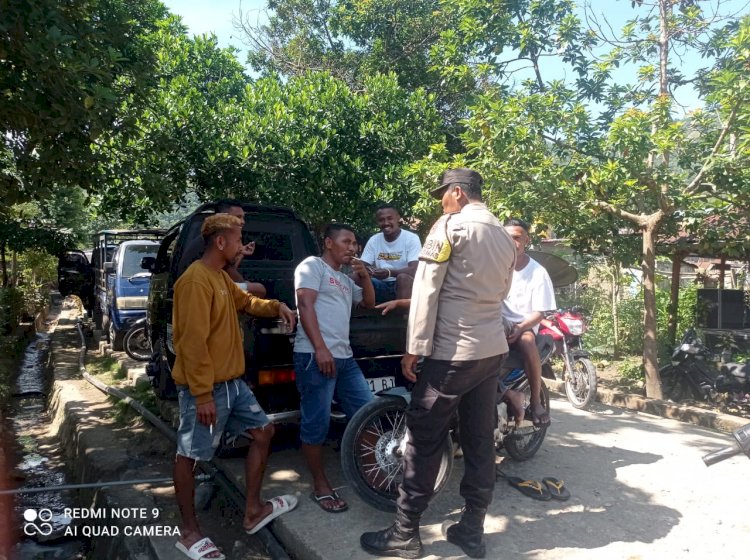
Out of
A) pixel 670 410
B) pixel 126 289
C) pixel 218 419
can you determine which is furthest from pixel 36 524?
pixel 670 410

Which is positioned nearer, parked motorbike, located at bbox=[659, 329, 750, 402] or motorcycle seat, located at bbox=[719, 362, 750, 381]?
motorcycle seat, located at bbox=[719, 362, 750, 381]

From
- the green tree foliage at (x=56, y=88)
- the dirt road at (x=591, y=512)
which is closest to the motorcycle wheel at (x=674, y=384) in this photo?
the dirt road at (x=591, y=512)

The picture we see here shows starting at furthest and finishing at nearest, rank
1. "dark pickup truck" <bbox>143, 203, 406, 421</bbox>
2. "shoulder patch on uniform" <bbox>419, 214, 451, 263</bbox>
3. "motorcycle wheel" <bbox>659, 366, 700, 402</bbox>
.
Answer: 1. "motorcycle wheel" <bbox>659, 366, 700, 402</bbox>
2. "dark pickup truck" <bbox>143, 203, 406, 421</bbox>
3. "shoulder patch on uniform" <bbox>419, 214, 451, 263</bbox>

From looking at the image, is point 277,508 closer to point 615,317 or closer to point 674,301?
point 674,301

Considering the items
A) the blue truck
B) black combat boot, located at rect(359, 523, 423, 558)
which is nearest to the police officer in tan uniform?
black combat boot, located at rect(359, 523, 423, 558)

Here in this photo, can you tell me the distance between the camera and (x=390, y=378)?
14.3 feet

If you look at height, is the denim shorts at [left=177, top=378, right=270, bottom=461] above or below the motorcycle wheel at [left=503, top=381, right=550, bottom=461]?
above

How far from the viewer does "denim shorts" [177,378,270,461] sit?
3.16 meters

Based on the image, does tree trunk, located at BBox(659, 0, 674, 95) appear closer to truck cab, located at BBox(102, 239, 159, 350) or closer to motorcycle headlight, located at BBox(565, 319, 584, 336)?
motorcycle headlight, located at BBox(565, 319, 584, 336)

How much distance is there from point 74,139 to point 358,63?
8.39 metres

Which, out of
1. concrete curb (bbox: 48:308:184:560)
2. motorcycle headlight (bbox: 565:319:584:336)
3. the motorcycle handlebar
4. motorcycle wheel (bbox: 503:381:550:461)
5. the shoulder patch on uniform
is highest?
the shoulder patch on uniform

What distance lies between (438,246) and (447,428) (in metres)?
1.02

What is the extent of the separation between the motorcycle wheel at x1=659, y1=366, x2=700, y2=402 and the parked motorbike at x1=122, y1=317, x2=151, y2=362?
8304 mm

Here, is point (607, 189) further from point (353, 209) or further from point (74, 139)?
point (74, 139)
